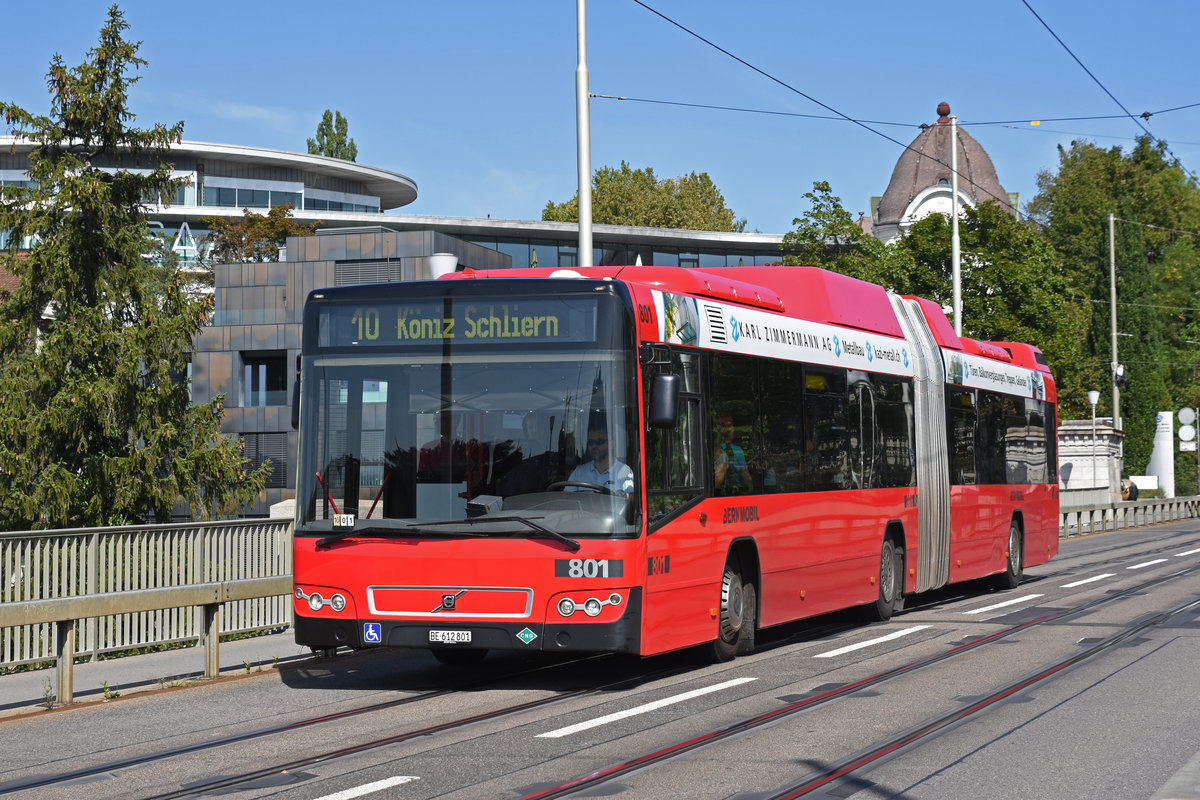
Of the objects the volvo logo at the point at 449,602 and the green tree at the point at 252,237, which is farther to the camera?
the green tree at the point at 252,237

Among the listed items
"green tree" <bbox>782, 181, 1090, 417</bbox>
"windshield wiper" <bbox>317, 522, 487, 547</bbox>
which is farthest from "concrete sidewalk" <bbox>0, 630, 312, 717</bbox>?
"green tree" <bbox>782, 181, 1090, 417</bbox>

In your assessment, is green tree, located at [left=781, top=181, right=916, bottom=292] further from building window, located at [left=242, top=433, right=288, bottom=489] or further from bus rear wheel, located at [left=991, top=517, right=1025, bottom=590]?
bus rear wheel, located at [left=991, top=517, right=1025, bottom=590]

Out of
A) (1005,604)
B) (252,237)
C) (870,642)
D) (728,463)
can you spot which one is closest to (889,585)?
(870,642)

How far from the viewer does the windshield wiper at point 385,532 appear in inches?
427

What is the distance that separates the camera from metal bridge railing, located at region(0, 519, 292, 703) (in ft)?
36.8

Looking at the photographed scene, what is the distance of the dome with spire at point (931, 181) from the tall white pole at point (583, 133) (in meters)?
59.3

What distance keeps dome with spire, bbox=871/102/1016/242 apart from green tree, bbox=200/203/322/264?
1189 inches

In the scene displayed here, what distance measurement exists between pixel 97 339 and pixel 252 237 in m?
52.1

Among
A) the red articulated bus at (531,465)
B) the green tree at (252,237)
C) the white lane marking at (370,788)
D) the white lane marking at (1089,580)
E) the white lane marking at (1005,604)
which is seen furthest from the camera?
the green tree at (252,237)

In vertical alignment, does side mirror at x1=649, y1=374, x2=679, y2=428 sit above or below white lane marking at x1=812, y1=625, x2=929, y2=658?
above

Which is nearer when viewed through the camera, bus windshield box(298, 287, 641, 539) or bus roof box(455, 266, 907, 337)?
bus windshield box(298, 287, 641, 539)

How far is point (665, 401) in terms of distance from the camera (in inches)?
416

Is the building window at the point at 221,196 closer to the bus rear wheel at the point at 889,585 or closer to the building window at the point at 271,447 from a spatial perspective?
the building window at the point at 271,447

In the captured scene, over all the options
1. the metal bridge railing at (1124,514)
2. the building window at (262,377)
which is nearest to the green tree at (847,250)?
the metal bridge railing at (1124,514)
